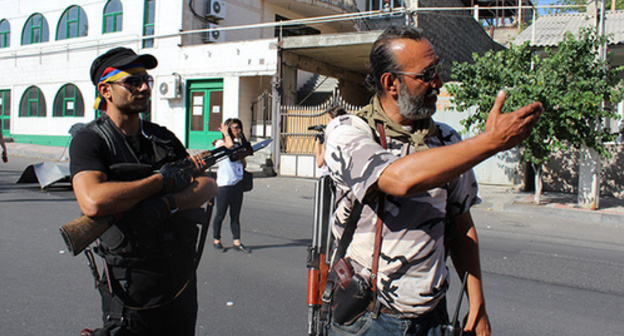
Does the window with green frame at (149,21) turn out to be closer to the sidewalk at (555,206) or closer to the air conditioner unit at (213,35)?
the air conditioner unit at (213,35)

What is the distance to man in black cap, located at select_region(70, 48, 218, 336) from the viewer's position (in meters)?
2.24

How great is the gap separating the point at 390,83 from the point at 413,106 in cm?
12

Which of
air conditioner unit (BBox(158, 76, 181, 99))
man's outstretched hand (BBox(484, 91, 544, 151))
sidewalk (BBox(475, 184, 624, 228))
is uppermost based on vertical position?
air conditioner unit (BBox(158, 76, 181, 99))

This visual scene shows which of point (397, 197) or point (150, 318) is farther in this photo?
point (150, 318)

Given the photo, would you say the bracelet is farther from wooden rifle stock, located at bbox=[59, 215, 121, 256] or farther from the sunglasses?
the sunglasses

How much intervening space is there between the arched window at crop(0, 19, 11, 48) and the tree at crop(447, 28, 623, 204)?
25676 mm

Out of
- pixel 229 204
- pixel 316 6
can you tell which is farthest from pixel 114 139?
pixel 316 6

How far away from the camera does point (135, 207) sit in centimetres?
228

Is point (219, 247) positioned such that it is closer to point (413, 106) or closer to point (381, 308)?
point (381, 308)

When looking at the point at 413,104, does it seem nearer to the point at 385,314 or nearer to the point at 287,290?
the point at 385,314

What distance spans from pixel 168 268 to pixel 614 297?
459 cm

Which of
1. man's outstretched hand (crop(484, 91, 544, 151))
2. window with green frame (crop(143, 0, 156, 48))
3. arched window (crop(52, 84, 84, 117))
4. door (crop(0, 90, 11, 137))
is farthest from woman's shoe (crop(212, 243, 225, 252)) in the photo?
door (crop(0, 90, 11, 137))

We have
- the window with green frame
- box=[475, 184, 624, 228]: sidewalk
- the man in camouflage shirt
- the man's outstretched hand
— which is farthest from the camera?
the window with green frame

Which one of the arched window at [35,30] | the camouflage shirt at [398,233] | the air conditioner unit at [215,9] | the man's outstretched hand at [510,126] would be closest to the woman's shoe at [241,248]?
the camouflage shirt at [398,233]
